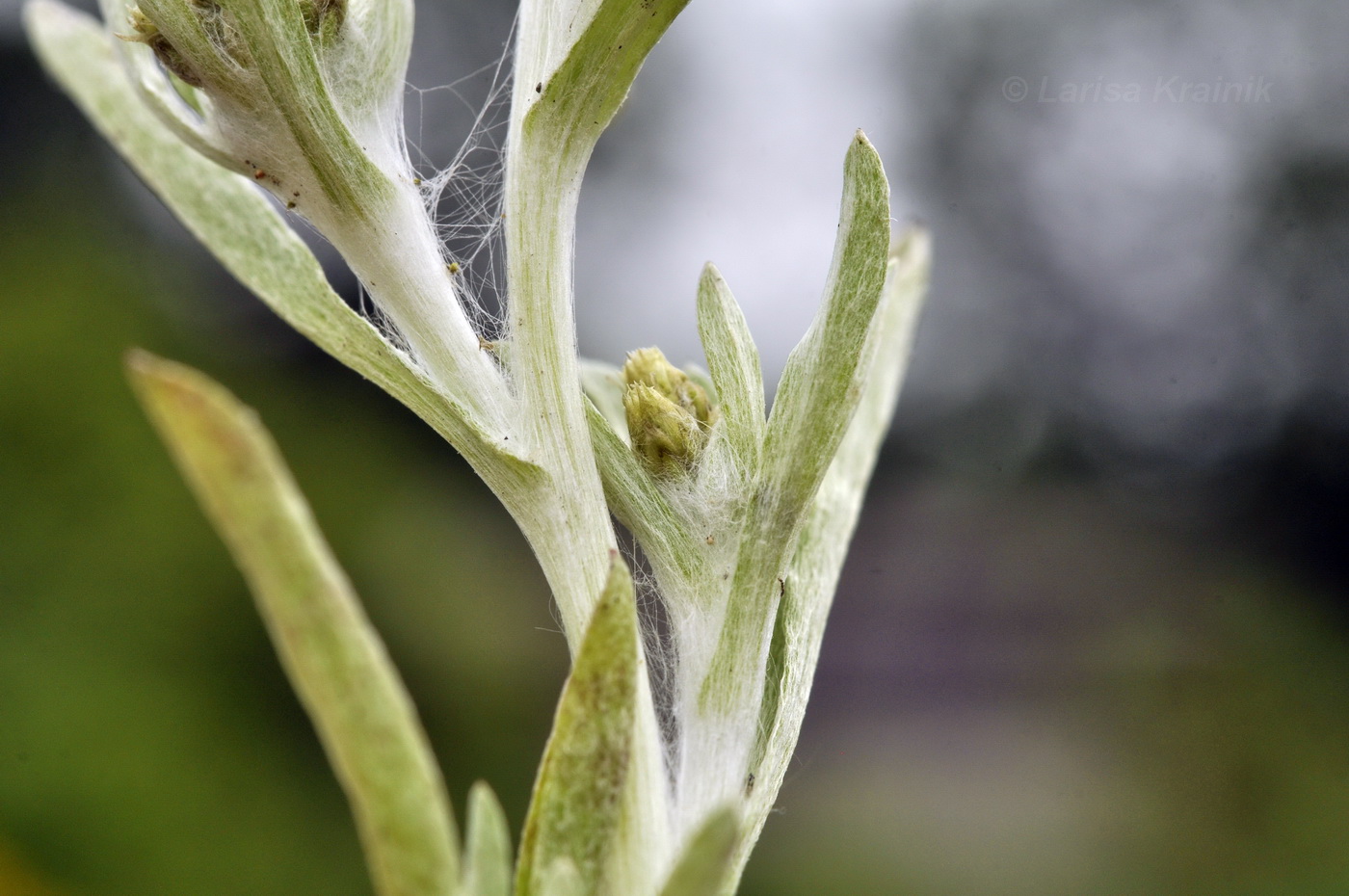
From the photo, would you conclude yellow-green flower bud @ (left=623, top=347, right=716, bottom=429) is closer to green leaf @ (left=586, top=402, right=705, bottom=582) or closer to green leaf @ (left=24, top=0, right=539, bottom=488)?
green leaf @ (left=586, top=402, right=705, bottom=582)

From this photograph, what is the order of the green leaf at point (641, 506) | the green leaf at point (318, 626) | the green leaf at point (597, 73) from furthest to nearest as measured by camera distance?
the green leaf at point (641, 506) < the green leaf at point (597, 73) < the green leaf at point (318, 626)

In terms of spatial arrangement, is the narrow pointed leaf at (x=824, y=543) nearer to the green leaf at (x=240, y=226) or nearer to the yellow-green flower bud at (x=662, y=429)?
the yellow-green flower bud at (x=662, y=429)

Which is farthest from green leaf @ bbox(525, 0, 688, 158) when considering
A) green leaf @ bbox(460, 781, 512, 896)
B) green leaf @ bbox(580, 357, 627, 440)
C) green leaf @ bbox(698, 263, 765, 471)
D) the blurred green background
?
the blurred green background

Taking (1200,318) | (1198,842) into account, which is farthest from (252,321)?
(1200,318)

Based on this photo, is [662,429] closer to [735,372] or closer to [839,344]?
[735,372]

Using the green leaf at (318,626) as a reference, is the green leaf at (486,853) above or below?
below

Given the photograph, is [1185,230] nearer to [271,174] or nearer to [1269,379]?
[1269,379]

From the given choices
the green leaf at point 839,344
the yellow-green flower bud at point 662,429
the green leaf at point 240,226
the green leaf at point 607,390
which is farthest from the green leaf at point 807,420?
the green leaf at point 607,390

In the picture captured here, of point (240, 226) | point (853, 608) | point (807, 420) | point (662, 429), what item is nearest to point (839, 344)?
point (807, 420)
